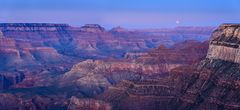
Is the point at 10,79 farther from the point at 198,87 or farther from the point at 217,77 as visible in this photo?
the point at 217,77

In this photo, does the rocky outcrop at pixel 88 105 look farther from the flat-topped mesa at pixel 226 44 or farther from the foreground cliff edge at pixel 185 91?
the flat-topped mesa at pixel 226 44

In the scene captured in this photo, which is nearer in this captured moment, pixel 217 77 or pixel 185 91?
pixel 217 77

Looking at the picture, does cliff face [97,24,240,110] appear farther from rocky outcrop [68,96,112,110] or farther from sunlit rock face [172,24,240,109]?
rocky outcrop [68,96,112,110]

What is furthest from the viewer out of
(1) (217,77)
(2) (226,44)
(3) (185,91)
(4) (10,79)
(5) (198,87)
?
(4) (10,79)

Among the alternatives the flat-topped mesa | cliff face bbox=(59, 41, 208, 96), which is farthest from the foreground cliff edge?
cliff face bbox=(59, 41, 208, 96)

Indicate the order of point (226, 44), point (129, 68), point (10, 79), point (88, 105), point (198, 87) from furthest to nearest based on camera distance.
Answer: point (10, 79)
point (129, 68)
point (88, 105)
point (198, 87)
point (226, 44)

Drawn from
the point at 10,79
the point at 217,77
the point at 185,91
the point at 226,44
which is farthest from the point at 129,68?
the point at 217,77

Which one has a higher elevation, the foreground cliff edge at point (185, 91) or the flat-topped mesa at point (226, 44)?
the flat-topped mesa at point (226, 44)

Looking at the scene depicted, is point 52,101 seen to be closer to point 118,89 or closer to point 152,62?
point 118,89

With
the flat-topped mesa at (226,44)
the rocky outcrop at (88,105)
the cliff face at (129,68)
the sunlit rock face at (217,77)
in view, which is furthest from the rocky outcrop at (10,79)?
the flat-topped mesa at (226,44)
